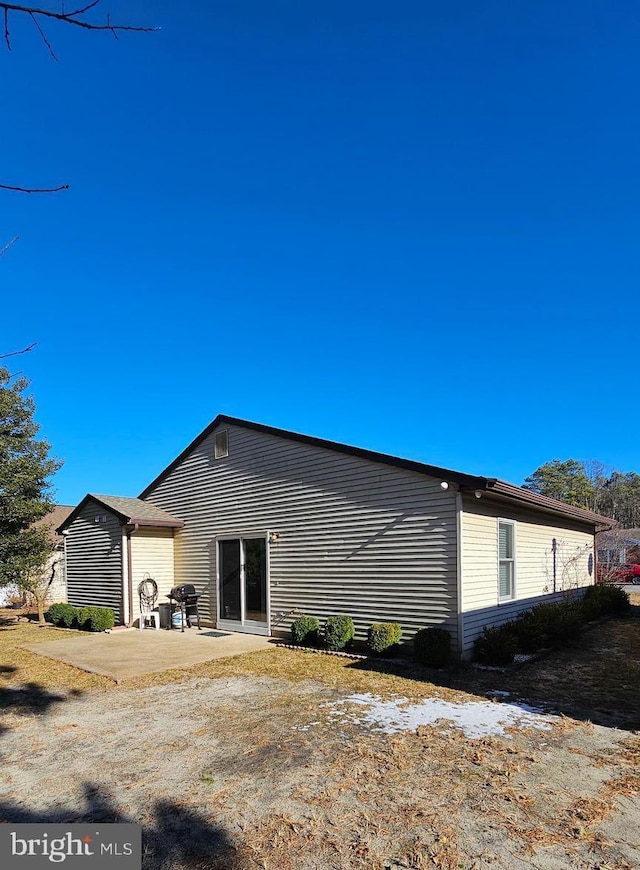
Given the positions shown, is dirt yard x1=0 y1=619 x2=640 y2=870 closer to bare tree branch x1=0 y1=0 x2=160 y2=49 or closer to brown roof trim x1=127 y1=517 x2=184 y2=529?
bare tree branch x1=0 y1=0 x2=160 y2=49

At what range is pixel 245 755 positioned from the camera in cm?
474

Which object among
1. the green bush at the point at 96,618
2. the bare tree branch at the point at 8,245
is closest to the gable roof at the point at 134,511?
the green bush at the point at 96,618

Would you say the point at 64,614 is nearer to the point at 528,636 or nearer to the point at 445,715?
the point at 528,636

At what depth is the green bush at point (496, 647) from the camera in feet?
27.0

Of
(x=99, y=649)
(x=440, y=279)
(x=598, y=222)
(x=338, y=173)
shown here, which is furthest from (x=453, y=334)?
(x=99, y=649)

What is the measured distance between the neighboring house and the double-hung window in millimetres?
38

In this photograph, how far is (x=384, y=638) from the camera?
8.73 meters

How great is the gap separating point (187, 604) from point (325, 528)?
512cm

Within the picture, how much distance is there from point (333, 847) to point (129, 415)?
2201cm

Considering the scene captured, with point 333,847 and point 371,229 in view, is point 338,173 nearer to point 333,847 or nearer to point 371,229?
point 371,229

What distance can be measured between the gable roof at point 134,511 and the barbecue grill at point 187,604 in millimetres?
1701

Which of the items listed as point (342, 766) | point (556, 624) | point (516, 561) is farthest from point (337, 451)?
point (342, 766)

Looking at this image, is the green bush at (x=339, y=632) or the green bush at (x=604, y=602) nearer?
the green bush at (x=339, y=632)

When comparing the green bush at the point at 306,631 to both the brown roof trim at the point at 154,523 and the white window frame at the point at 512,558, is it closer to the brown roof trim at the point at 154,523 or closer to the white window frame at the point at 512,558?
the white window frame at the point at 512,558
